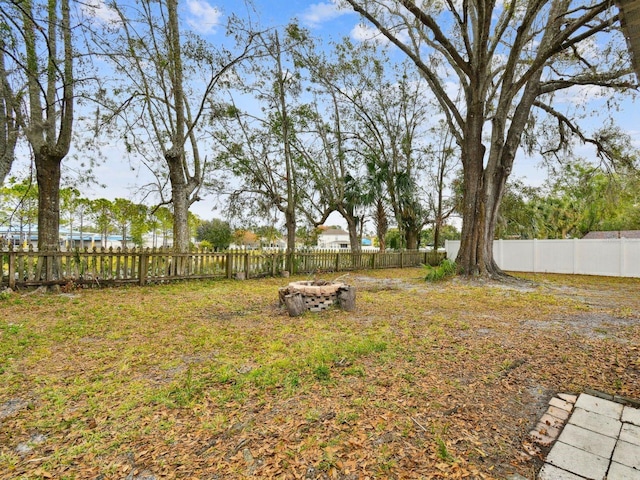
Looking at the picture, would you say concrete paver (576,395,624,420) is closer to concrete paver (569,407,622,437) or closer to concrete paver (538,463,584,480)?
concrete paver (569,407,622,437)

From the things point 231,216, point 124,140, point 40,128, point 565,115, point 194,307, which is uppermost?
point 565,115

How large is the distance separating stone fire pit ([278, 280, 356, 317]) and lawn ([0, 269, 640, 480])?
0.71ft

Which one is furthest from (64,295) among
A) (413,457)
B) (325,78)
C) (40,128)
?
(325,78)

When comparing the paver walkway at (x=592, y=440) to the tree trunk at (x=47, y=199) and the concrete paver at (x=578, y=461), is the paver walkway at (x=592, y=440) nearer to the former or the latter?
the concrete paver at (x=578, y=461)

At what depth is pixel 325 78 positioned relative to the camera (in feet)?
44.7

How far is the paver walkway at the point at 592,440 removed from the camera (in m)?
1.57

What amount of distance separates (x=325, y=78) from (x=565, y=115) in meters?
8.65

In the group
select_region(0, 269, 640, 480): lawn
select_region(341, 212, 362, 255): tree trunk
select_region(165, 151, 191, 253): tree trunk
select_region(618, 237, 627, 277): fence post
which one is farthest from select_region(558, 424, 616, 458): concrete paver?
select_region(341, 212, 362, 255): tree trunk

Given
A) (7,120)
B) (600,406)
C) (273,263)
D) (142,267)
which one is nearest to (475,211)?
(273,263)

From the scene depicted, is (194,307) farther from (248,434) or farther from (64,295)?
(248,434)

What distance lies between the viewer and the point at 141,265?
26.1 ft

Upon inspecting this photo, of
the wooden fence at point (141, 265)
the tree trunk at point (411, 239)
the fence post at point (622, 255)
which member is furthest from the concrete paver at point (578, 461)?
the tree trunk at point (411, 239)

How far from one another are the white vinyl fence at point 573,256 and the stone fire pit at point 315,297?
11454mm

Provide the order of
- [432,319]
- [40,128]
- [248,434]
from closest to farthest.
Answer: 1. [248,434]
2. [432,319]
3. [40,128]
